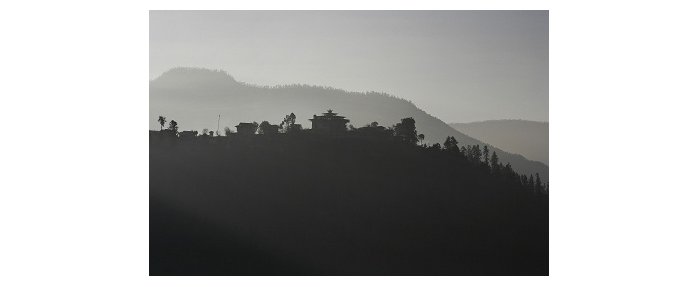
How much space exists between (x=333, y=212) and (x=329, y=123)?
1445mm

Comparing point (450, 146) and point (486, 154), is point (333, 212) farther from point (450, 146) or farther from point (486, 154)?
point (486, 154)

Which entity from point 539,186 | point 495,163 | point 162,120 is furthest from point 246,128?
point 539,186

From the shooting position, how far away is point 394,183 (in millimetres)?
9484

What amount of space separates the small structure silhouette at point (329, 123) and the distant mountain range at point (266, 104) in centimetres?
12

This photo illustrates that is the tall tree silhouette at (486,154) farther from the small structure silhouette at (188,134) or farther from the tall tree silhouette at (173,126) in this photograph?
the tall tree silhouette at (173,126)

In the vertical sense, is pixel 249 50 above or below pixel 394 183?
above

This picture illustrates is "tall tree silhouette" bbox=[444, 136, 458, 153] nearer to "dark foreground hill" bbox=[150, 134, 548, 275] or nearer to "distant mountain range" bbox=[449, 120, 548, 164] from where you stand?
"dark foreground hill" bbox=[150, 134, 548, 275]

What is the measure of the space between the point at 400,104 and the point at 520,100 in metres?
1.92

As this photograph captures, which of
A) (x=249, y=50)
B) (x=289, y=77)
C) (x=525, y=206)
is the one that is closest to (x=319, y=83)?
(x=289, y=77)

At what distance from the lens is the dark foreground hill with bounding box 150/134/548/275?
9016 millimetres

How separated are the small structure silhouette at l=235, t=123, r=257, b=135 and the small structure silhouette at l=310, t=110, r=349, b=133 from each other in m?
1.03

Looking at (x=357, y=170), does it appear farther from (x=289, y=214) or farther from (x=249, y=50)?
(x=249, y=50)

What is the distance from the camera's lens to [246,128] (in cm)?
981

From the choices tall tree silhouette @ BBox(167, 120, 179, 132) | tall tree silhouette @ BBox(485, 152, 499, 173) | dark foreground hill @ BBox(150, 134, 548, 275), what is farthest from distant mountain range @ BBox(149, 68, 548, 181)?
dark foreground hill @ BBox(150, 134, 548, 275)
